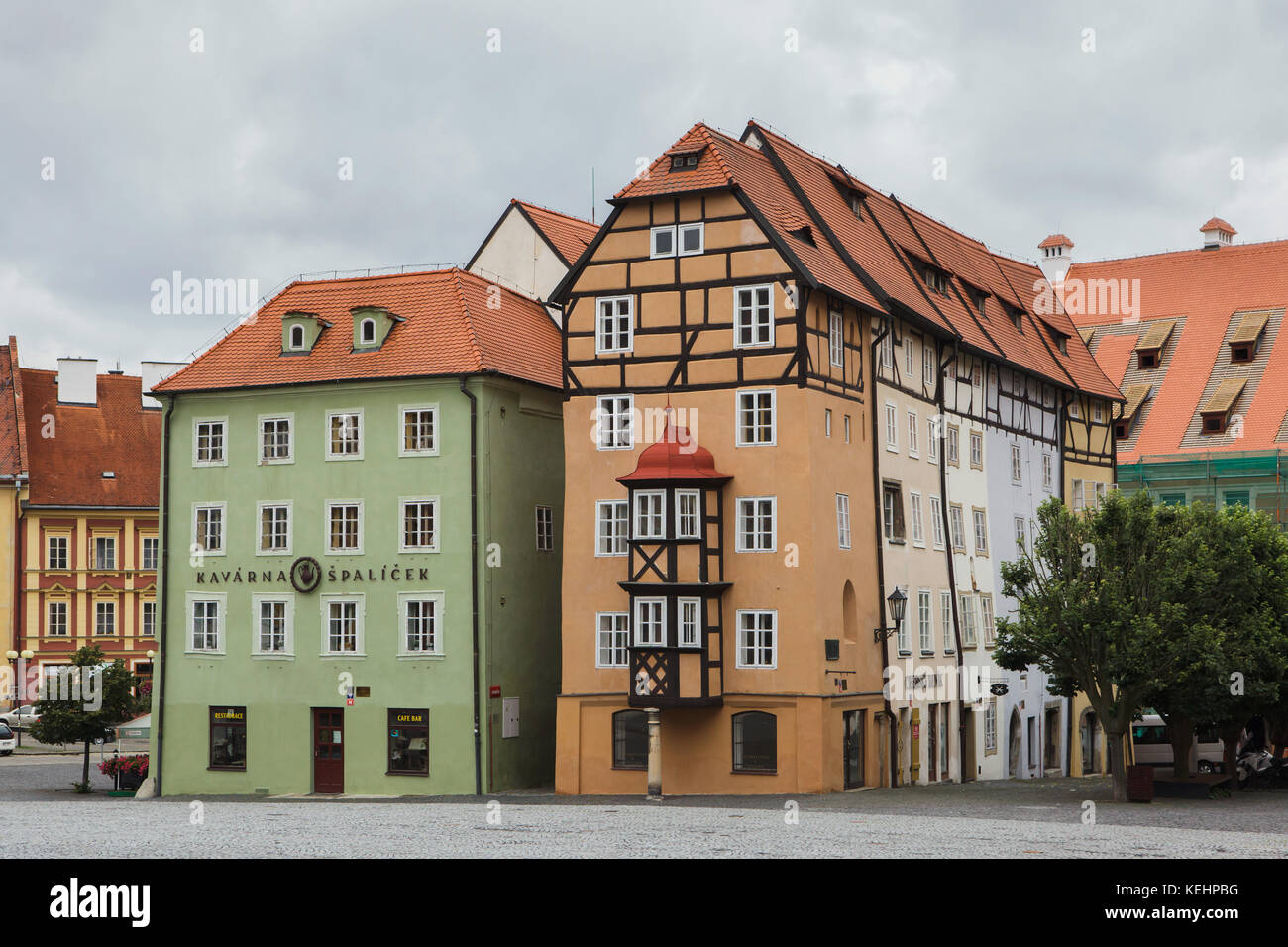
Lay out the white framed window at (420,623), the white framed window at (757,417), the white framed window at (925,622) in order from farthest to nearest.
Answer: the white framed window at (925,622) < the white framed window at (420,623) < the white framed window at (757,417)

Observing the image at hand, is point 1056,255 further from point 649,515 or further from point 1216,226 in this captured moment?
point 649,515

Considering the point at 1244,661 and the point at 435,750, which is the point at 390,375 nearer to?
the point at 435,750

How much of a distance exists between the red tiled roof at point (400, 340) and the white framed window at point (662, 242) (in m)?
5.35

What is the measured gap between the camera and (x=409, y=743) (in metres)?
45.5

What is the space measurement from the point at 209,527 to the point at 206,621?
2597mm

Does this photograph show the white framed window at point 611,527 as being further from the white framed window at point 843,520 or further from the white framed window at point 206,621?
the white framed window at point 206,621

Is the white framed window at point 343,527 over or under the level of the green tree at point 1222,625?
over

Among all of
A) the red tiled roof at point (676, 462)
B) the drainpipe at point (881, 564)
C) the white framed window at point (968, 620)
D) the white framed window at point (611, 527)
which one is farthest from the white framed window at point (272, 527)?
the white framed window at point (968, 620)

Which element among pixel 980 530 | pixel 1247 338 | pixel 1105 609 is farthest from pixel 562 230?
pixel 1247 338

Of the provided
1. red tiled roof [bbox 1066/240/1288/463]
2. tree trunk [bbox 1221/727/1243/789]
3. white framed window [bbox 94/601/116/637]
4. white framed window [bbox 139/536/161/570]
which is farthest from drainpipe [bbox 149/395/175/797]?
red tiled roof [bbox 1066/240/1288/463]

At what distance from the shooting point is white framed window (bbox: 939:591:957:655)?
50.8 metres

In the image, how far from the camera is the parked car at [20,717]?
7331 cm

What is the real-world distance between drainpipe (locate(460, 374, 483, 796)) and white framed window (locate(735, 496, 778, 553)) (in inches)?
282

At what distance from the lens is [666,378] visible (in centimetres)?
4366
